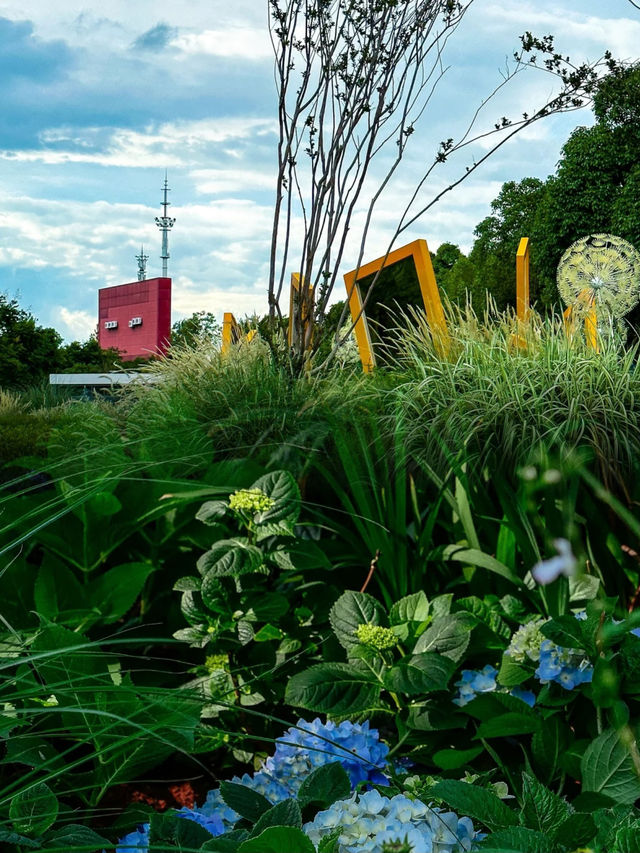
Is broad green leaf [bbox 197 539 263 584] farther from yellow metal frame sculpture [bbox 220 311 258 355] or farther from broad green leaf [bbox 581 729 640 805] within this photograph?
yellow metal frame sculpture [bbox 220 311 258 355]

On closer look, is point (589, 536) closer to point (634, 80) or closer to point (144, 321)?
point (634, 80)

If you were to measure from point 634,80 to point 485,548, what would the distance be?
1887 centimetres

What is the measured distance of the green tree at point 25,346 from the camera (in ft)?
54.3

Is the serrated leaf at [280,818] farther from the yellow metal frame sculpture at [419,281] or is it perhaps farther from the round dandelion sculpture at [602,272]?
the round dandelion sculpture at [602,272]

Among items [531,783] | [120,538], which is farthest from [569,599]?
[120,538]

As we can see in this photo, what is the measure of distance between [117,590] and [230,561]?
0.26 meters

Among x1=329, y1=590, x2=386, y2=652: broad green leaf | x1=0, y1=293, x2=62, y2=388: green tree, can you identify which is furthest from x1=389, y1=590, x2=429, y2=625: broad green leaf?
x1=0, y1=293, x2=62, y2=388: green tree

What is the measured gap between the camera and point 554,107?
15.2 feet

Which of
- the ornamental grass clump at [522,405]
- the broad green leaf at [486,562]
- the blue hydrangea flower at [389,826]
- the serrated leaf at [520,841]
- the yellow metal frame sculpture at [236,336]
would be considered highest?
the yellow metal frame sculpture at [236,336]

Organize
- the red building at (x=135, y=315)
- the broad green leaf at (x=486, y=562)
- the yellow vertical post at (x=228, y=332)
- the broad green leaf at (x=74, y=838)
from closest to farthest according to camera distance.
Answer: the broad green leaf at (x=74, y=838), the broad green leaf at (x=486, y=562), the yellow vertical post at (x=228, y=332), the red building at (x=135, y=315)

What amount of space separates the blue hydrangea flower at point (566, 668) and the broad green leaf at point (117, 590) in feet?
2.92

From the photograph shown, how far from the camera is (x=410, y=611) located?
180cm

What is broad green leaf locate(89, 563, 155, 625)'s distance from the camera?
5.87ft

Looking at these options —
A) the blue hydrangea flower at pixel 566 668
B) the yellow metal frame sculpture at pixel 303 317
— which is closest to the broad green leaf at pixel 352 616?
the blue hydrangea flower at pixel 566 668
